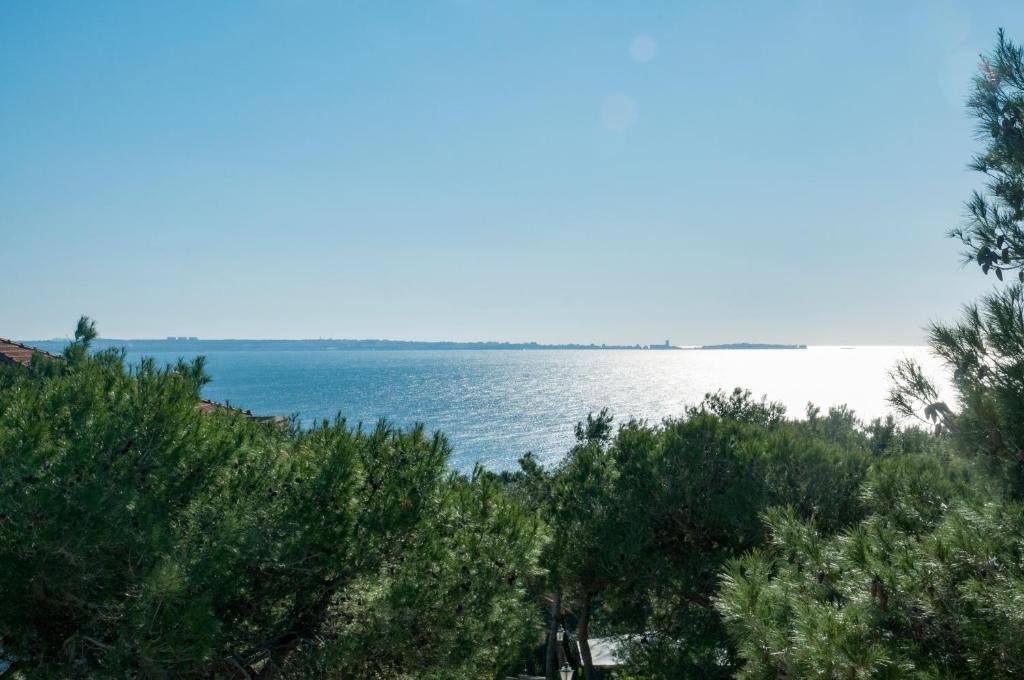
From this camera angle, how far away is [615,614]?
39.9 ft

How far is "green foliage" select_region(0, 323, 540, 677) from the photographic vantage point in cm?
459

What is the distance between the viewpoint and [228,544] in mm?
5031

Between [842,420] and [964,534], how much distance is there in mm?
14985

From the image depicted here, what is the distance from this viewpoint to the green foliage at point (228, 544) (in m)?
4.59

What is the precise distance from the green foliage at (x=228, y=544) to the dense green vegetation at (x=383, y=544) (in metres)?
0.02

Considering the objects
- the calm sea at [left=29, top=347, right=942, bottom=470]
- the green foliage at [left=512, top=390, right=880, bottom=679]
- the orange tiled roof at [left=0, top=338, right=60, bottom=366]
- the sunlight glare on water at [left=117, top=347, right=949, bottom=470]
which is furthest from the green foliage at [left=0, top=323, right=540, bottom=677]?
the calm sea at [left=29, top=347, right=942, bottom=470]

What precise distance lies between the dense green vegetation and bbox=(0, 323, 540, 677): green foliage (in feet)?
0.06

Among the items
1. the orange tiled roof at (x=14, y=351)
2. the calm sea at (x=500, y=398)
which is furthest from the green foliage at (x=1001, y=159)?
the calm sea at (x=500, y=398)

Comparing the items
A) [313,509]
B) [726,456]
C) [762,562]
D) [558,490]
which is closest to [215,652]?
[313,509]

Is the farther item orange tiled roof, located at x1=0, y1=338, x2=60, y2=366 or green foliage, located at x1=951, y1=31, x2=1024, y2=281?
orange tiled roof, located at x1=0, y1=338, x2=60, y2=366

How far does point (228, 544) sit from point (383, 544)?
1.33 m

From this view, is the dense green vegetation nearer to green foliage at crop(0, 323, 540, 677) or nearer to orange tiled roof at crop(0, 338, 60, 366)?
green foliage at crop(0, 323, 540, 677)

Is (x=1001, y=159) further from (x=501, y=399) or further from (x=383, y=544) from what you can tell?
(x=501, y=399)

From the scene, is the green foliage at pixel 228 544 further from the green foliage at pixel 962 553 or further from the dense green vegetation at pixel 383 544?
the green foliage at pixel 962 553
